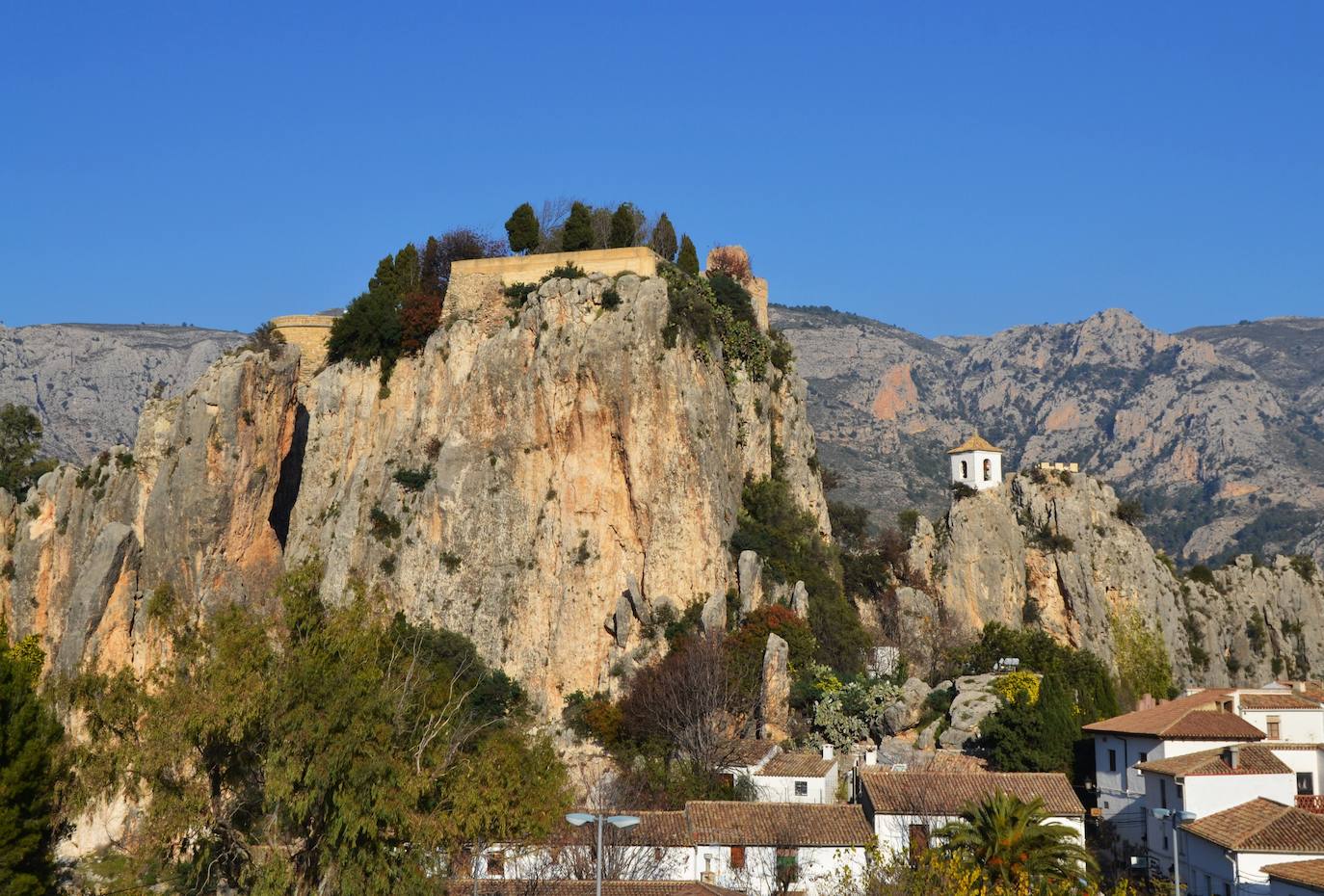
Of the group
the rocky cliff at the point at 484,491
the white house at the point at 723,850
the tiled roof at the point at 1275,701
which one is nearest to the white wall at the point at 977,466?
the rocky cliff at the point at 484,491

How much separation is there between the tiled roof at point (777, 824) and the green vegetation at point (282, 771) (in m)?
10.2

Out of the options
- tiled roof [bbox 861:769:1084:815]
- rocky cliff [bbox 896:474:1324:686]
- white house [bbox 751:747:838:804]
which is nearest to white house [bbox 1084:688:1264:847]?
tiled roof [bbox 861:769:1084:815]

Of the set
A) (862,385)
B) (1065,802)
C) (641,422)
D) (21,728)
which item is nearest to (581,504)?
(641,422)

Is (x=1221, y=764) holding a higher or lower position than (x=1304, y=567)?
lower

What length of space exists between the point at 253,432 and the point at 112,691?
38697mm

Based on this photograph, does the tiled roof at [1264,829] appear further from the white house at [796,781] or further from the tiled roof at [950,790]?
the white house at [796,781]

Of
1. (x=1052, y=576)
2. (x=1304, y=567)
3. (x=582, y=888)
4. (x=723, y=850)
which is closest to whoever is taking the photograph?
(x=582, y=888)

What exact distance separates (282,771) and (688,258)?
4512cm

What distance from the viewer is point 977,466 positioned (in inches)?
3305

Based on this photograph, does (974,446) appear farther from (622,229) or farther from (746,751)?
(746,751)

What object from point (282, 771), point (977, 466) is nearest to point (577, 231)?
point (977, 466)

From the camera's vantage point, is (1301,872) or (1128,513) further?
(1128,513)

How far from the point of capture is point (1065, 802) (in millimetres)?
48406

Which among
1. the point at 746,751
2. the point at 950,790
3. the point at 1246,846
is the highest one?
the point at 746,751
